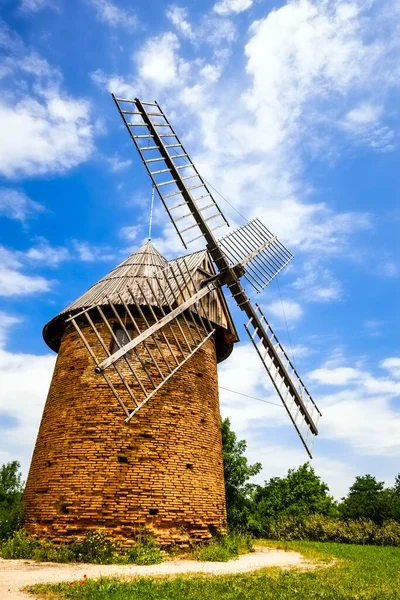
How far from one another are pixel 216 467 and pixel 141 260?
625cm

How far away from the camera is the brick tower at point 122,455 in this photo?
27.7ft

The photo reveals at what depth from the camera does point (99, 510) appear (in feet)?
27.3

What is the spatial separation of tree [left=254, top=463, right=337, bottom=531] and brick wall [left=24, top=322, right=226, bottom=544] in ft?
60.0

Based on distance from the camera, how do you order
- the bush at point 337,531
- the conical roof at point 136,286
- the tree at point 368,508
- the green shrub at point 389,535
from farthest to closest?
the tree at point 368,508 < the bush at point 337,531 < the green shrub at point 389,535 < the conical roof at point 136,286

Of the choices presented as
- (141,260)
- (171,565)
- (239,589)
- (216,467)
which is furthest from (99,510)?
(141,260)

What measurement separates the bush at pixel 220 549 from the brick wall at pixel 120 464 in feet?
0.76

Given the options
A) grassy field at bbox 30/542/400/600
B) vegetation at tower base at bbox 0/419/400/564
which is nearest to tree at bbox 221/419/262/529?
vegetation at tower base at bbox 0/419/400/564

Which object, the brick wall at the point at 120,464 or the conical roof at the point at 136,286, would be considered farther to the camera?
the conical roof at the point at 136,286

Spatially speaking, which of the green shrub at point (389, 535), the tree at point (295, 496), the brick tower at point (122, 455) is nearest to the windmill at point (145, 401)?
the brick tower at point (122, 455)

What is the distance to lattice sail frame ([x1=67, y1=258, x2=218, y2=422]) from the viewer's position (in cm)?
970

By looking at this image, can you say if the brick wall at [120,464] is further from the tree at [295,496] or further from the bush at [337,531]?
the tree at [295,496]

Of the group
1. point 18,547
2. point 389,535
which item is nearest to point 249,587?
point 18,547

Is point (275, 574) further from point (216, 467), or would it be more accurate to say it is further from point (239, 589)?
point (216, 467)

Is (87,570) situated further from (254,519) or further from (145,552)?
(254,519)
